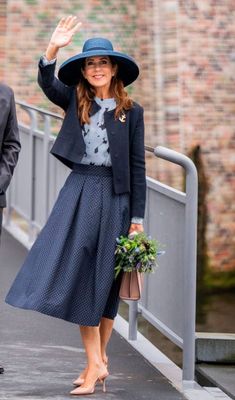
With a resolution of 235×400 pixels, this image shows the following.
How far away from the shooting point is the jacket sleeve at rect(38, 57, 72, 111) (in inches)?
318

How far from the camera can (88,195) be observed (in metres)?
8.17

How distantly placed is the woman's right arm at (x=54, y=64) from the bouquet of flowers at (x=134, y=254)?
2.48ft

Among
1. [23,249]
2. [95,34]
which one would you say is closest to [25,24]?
[95,34]

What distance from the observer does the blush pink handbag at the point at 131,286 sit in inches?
321

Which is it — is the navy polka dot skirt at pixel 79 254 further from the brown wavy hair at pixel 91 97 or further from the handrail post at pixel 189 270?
the handrail post at pixel 189 270

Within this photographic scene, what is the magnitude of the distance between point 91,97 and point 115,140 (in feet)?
0.86

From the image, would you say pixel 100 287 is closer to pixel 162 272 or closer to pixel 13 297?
pixel 13 297

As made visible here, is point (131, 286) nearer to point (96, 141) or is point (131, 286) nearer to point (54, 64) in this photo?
point (96, 141)

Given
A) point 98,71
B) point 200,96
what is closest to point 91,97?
point 98,71

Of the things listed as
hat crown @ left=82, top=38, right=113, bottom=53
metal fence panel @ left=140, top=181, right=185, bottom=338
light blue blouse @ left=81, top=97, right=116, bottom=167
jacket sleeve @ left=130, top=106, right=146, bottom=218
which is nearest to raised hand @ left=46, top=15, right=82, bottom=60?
hat crown @ left=82, top=38, right=113, bottom=53

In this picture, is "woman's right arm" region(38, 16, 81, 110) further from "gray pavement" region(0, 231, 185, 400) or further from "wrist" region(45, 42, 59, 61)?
"gray pavement" region(0, 231, 185, 400)

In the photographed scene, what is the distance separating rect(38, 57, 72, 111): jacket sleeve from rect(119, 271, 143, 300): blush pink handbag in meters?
0.88

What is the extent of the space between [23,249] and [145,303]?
4426mm

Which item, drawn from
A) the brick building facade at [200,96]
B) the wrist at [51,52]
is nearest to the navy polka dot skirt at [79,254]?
the wrist at [51,52]
